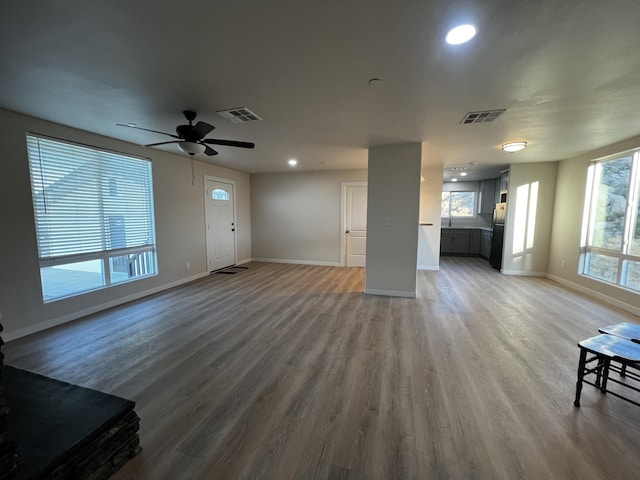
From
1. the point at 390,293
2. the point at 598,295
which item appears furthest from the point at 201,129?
the point at 598,295

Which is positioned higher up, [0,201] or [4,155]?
[4,155]

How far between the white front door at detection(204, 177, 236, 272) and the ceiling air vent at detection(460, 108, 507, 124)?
5.04m

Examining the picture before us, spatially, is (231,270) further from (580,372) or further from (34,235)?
(580,372)

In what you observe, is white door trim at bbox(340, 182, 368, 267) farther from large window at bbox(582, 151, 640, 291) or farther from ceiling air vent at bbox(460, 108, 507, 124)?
large window at bbox(582, 151, 640, 291)

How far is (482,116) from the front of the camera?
9.71 feet

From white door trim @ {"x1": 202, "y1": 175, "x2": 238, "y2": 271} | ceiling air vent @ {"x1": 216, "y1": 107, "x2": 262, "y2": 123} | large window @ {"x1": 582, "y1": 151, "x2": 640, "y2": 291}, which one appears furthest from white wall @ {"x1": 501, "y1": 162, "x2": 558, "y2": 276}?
white door trim @ {"x1": 202, "y1": 175, "x2": 238, "y2": 271}

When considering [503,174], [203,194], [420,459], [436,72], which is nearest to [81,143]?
[203,194]

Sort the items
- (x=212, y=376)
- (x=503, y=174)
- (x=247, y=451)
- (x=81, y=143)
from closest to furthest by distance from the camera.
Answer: (x=247, y=451) → (x=212, y=376) → (x=81, y=143) → (x=503, y=174)

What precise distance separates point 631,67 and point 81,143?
5777mm

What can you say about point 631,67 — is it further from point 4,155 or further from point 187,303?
point 4,155

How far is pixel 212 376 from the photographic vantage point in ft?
7.44

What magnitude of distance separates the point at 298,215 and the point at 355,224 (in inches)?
61.5

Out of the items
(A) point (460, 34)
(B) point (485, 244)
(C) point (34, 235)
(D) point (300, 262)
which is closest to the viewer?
(A) point (460, 34)

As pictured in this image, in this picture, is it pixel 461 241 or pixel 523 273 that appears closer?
pixel 523 273
